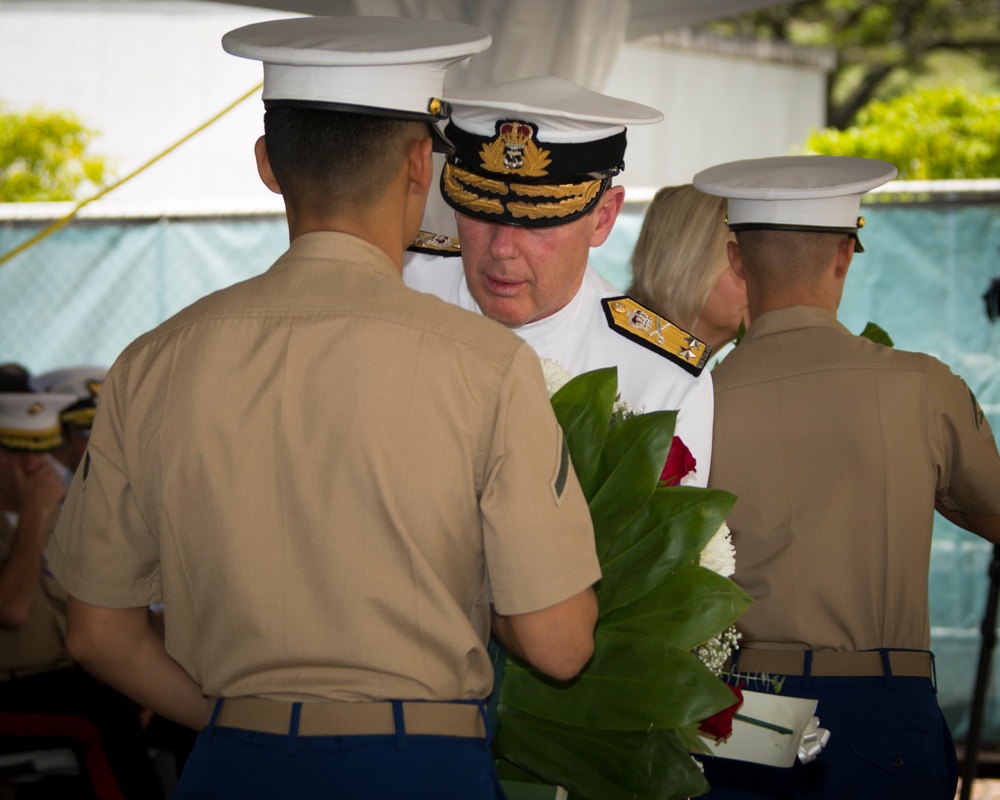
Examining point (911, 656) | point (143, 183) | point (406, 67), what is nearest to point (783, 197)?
point (911, 656)

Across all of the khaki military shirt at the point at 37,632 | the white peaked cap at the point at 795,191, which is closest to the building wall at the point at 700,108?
the khaki military shirt at the point at 37,632

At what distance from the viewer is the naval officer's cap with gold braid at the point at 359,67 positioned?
1562 millimetres

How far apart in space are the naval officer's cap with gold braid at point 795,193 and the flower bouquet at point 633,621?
40.9 inches

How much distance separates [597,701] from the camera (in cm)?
175

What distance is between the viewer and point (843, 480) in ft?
8.15

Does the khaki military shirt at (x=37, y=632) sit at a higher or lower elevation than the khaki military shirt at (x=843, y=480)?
lower

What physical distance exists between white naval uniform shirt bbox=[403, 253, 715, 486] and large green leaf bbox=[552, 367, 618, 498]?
47 cm

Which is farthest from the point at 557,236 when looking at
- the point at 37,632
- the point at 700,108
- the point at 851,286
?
the point at 700,108

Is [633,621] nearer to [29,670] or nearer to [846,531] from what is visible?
[846,531]

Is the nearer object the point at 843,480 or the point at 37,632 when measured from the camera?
the point at 843,480

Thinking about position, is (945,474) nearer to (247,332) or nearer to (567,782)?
(567,782)

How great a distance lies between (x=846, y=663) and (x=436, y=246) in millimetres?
1182

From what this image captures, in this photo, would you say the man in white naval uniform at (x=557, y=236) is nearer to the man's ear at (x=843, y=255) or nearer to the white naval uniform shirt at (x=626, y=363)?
the white naval uniform shirt at (x=626, y=363)

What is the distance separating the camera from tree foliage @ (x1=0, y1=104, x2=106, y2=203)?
11336 millimetres
